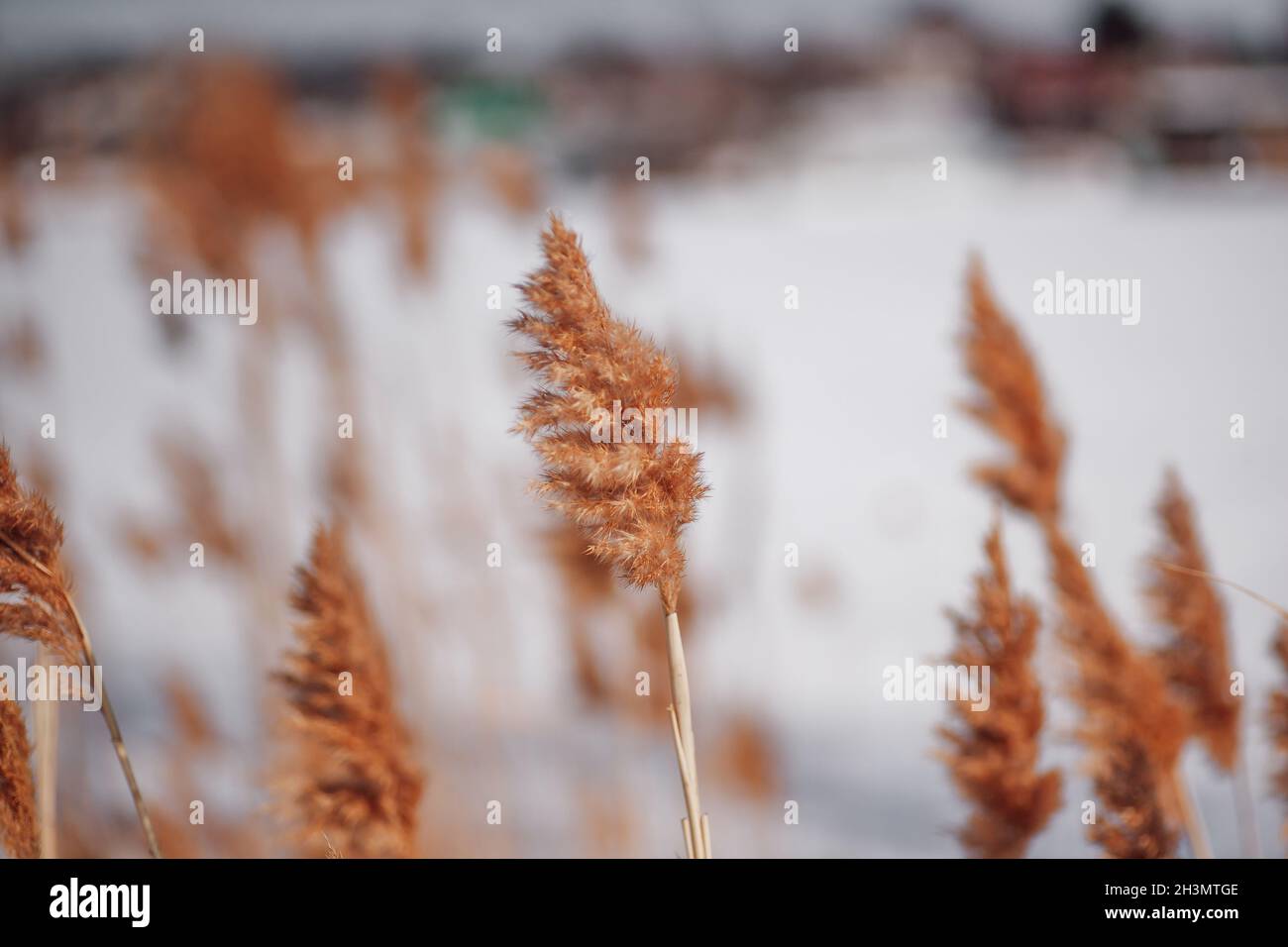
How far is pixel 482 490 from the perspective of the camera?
249 centimetres

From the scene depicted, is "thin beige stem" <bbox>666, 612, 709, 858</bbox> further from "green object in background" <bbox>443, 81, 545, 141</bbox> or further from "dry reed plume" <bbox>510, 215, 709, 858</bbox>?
"green object in background" <bbox>443, 81, 545, 141</bbox>

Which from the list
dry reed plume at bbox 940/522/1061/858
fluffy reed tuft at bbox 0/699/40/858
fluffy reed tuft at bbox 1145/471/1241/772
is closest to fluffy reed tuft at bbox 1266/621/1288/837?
fluffy reed tuft at bbox 1145/471/1241/772

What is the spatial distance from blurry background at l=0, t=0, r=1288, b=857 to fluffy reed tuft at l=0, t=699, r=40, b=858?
2.81 feet

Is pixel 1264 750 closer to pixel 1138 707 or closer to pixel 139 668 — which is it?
pixel 1138 707

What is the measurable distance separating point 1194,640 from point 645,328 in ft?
3.98

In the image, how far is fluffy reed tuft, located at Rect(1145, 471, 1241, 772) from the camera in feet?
4.75

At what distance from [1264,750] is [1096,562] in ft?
3.87

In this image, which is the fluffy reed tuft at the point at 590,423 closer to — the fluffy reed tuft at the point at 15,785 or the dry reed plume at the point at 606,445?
the dry reed plume at the point at 606,445

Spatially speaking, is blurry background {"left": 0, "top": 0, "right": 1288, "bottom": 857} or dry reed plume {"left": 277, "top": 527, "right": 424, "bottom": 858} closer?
dry reed plume {"left": 277, "top": 527, "right": 424, "bottom": 858}

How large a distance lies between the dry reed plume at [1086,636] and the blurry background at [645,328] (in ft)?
0.24

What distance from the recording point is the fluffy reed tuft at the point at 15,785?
1.07 m

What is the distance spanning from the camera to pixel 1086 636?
4.53ft

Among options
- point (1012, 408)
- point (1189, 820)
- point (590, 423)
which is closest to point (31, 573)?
point (590, 423)
